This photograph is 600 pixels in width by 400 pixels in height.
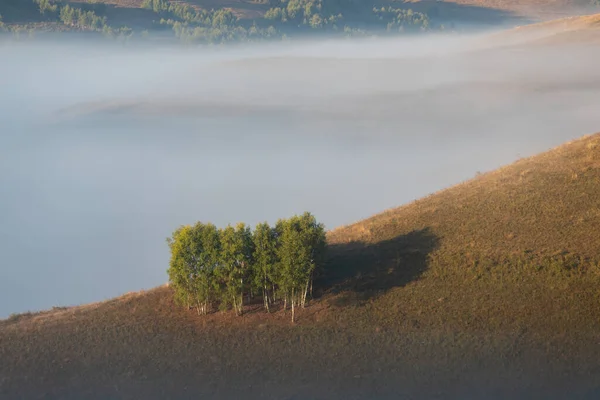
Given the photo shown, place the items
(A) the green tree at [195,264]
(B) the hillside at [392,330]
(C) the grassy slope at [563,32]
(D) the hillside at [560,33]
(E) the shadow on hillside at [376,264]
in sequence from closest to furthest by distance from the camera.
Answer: (B) the hillside at [392,330]
(A) the green tree at [195,264]
(E) the shadow on hillside at [376,264]
(C) the grassy slope at [563,32]
(D) the hillside at [560,33]

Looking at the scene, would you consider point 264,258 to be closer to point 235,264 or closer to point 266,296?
point 235,264

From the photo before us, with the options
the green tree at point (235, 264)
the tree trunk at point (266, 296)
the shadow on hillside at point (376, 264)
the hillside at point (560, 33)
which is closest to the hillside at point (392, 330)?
the shadow on hillside at point (376, 264)

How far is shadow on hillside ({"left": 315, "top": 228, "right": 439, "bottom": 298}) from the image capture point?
41.5 meters

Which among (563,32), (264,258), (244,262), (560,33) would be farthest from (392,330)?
(560,33)

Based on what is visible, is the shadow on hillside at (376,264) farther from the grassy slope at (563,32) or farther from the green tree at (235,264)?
the grassy slope at (563,32)

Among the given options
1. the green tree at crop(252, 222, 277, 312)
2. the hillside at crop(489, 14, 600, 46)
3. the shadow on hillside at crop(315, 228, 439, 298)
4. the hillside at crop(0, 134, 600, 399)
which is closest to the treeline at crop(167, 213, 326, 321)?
the green tree at crop(252, 222, 277, 312)

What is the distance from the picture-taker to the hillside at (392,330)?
32.3m

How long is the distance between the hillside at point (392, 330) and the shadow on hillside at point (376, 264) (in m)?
0.11

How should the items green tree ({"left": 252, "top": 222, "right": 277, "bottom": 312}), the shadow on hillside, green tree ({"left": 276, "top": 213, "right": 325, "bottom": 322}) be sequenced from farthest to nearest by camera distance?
the shadow on hillside < green tree ({"left": 252, "top": 222, "right": 277, "bottom": 312}) < green tree ({"left": 276, "top": 213, "right": 325, "bottom": 322})

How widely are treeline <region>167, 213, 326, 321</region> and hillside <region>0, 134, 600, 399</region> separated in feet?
4.12

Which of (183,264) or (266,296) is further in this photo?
(266,296)

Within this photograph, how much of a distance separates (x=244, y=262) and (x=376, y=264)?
28.8 feet

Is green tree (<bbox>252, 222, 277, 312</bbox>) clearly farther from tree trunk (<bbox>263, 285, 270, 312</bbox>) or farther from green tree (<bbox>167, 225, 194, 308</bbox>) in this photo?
green tree (<bbox>167, 225, 194, 308</bbox>)

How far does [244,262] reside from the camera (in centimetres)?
3944
